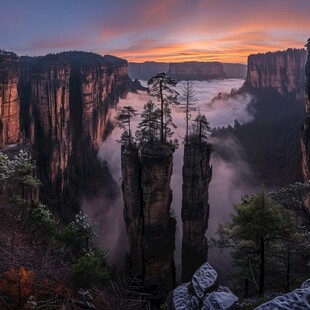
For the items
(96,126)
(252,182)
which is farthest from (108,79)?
(252,182)

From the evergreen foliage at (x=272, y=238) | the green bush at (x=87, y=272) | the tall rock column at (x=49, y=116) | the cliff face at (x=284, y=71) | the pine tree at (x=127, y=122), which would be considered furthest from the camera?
the cliff face at (x=284, y=71)

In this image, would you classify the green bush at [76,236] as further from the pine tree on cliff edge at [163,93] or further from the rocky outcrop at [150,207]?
the pine tree on cliff edge at [163,93]

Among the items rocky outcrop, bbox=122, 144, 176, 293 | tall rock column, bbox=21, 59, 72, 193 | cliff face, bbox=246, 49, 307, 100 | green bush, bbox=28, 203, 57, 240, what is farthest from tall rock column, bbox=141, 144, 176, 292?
cliff face, bbox=246, 49, 307, 100

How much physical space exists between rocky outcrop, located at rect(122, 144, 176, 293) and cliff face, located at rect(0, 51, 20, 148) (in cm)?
2148

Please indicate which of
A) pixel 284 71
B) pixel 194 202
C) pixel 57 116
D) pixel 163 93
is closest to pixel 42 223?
pixel 194 202

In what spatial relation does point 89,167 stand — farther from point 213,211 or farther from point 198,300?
point 198,300

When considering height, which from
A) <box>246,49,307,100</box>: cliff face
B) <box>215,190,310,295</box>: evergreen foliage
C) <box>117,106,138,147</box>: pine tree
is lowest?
<box>215,190,310,295</box>: evergreen foliage

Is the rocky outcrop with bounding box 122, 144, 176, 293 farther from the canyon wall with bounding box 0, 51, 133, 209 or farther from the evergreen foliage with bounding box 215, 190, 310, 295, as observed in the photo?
the canyon wall with bounding box 0, 51, 133, 209

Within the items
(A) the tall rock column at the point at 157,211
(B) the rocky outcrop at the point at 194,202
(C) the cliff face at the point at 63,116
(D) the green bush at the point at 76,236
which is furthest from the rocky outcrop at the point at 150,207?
(C) the cliff face at the point at 63,116

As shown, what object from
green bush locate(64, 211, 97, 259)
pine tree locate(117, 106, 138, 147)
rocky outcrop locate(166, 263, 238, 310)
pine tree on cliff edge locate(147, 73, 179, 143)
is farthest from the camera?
pine tree locate(117, 106, 138, 147)

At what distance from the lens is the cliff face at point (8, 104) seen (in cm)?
4506

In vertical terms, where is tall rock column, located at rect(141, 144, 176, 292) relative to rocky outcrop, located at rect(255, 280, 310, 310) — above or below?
below

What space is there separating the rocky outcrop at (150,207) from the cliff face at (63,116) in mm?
31368

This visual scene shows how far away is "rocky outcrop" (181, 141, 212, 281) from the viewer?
31.5 meters
